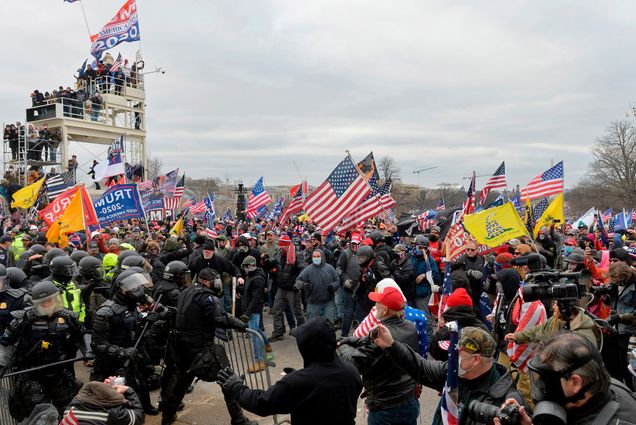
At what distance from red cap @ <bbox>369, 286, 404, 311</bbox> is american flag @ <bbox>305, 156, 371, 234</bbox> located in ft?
15.7

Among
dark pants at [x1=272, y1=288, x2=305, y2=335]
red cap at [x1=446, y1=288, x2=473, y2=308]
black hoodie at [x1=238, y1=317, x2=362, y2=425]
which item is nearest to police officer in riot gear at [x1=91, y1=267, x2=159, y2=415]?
black hoodie at [x1=238, y1=317, x2=362, y2=425]

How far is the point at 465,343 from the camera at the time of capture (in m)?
3.12

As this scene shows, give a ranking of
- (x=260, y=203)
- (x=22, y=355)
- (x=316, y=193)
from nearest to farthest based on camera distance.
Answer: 1. (x=22, y=355)
2. (x=316, y=193)
3. (x=260, y=203)

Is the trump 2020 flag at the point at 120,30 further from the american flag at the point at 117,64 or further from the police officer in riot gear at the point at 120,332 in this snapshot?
the police officer in riot gear at the point at 120,332

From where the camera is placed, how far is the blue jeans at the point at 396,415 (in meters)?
3.98

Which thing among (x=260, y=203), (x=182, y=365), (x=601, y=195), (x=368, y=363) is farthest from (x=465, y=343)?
(x=601, y=195)

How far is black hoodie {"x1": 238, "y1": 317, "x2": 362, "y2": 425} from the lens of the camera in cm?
324

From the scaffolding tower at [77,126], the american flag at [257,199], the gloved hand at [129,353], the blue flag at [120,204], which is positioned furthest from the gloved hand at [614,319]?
the scaffolding tower at [77,126]

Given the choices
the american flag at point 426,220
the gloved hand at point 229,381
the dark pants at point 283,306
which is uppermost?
the gloved hand at point 229,381

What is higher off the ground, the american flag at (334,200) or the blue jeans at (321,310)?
the american flag at (334,200)

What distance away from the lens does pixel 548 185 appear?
1457cm

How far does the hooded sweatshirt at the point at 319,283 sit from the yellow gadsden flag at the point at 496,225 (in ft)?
8.31

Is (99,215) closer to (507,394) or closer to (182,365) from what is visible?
(182,365)

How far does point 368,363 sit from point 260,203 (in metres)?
16.8
